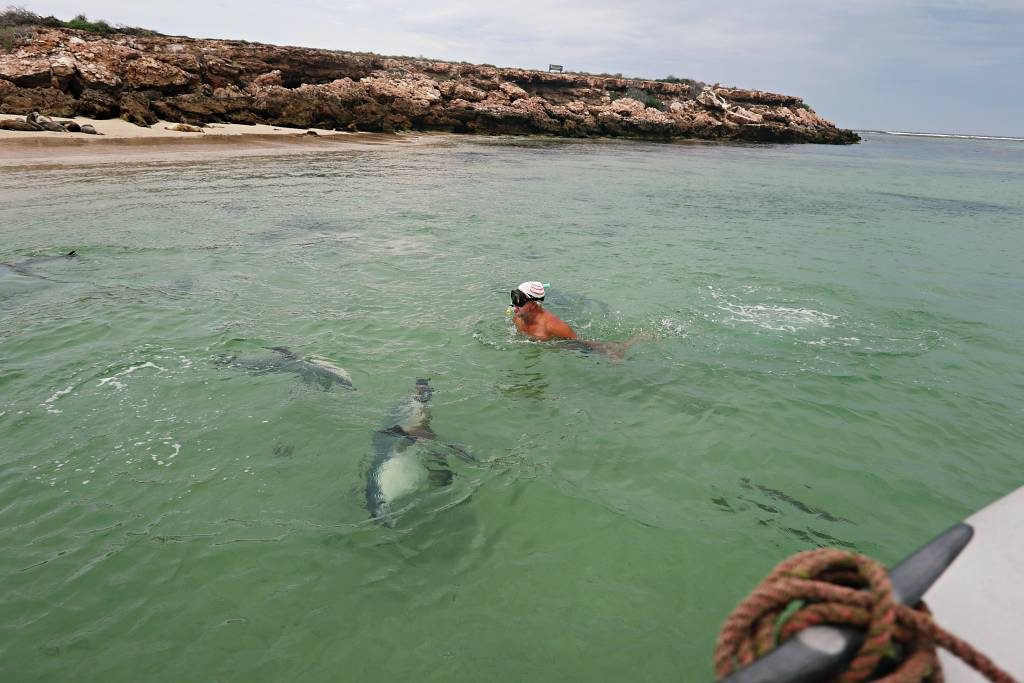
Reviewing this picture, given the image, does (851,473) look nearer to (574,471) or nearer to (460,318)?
(574,471)

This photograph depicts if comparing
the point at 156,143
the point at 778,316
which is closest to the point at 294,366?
the point at 778,316

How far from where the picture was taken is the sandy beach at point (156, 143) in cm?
2170

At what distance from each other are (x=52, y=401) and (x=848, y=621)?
7.25m

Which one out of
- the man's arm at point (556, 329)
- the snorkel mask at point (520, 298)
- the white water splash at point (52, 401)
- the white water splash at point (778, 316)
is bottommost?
the white water splash at point (52, 401)

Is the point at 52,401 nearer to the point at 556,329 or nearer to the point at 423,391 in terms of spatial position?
the point at 423,391

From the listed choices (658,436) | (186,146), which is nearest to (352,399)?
(658,436)

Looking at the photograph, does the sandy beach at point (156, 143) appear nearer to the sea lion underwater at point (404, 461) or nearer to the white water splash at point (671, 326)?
the sea lion underwater at point (404, 461)

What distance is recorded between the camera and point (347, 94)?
1683 inches

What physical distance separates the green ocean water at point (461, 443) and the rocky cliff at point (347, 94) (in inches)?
908

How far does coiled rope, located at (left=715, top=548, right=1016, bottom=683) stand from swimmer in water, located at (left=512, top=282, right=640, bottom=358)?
584 cm

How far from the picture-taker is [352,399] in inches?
245

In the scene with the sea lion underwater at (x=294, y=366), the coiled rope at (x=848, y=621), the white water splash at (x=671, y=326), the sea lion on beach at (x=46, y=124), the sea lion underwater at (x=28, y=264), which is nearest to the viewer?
the coiled rope at (x=848, y=621)

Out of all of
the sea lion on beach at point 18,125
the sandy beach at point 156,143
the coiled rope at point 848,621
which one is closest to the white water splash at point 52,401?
the coiled rope at point 848,621

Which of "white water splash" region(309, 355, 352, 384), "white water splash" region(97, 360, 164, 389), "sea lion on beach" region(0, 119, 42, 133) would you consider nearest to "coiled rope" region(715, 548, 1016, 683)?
"white water splash" region(309, 355, 352, 384)
